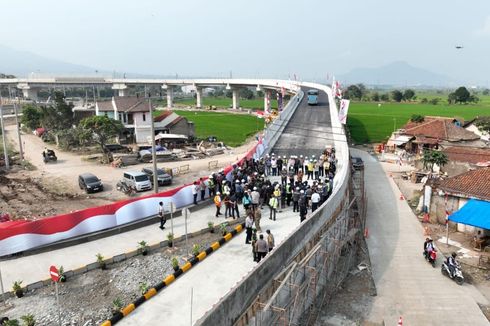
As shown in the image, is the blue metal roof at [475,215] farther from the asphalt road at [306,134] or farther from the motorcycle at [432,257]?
the asphalt road at [306,134]

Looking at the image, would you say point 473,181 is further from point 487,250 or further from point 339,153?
point 339,153

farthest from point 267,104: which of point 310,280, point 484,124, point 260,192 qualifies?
point 310,280

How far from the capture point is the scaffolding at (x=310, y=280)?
11.6m

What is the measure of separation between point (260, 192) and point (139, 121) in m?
34.8

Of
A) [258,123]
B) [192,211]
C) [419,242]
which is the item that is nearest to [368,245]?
[419,242]

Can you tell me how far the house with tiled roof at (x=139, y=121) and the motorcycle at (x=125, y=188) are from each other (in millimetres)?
21268

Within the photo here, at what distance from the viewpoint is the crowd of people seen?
1767 centimetres

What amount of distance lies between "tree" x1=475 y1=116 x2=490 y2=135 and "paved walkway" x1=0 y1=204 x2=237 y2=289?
43.4 metres

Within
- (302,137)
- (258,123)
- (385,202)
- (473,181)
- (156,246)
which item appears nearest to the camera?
(156,246)

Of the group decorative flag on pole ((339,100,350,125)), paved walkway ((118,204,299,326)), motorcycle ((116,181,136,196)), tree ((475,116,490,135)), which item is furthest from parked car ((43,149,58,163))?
tree ((475,116,490,135))

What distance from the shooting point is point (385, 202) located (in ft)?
98.6

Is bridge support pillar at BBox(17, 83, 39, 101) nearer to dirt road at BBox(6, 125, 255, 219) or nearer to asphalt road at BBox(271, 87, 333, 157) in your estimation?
dirt road at BBox(6, 125, 255, 219)

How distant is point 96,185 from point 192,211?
38.3 ft

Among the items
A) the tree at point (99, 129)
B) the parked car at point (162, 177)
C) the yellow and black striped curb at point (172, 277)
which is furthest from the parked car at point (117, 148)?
the yellow and black striped curb at point (172, 277)
